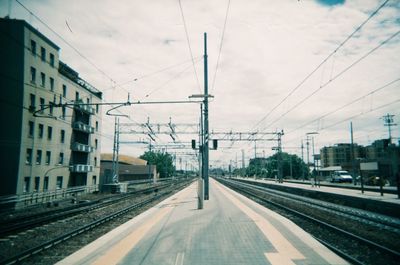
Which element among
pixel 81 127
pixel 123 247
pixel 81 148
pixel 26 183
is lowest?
pixel 123 247

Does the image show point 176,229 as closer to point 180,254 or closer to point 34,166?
point 180,254

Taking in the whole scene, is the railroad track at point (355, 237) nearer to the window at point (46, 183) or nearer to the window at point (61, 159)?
the window at point (46, 183)

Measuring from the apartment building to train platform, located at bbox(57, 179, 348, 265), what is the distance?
13826 millimetres

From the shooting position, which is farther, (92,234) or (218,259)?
(92,234)

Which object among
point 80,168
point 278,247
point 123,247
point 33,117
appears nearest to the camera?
point 278,247

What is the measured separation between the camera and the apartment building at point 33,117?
24.8 metres

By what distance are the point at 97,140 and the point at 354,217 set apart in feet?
131

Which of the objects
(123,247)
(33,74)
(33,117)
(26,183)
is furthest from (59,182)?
(123,247)

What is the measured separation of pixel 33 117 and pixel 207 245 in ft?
88.0

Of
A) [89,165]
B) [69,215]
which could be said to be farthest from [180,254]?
[89,165]

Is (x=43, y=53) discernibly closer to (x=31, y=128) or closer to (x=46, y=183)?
(x=31, y=128)

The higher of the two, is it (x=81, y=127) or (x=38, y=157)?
(x=81, y=127)

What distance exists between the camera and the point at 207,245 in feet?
26.1

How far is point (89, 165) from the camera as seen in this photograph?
39.7 metres
